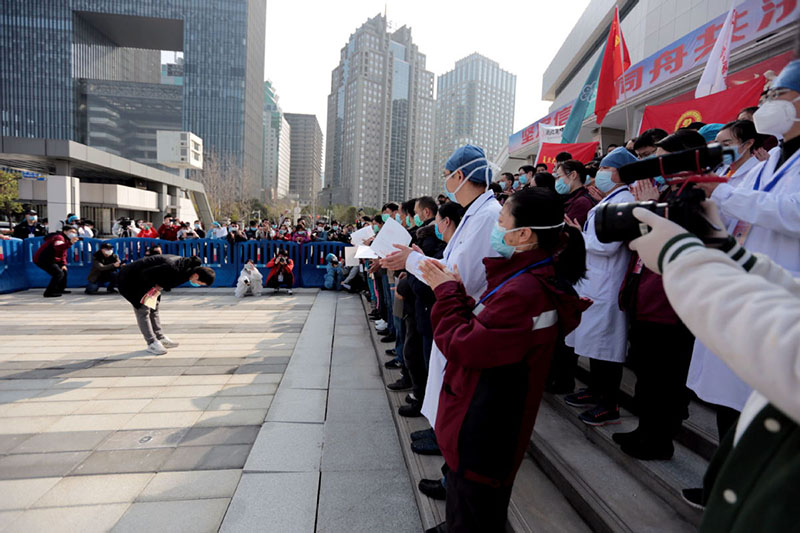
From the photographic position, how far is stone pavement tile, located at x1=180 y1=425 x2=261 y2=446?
356 cm

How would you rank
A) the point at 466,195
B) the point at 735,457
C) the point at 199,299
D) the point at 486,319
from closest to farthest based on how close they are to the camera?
the point at 735,457
the point at 486,319
the point at 466,195
the point at 199,299

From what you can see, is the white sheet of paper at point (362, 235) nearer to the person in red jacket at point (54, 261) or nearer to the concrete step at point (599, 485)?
the concrete step at point (599, 485)

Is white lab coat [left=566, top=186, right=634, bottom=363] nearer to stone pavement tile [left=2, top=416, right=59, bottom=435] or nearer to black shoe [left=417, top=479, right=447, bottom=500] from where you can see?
black shoe [left=417, top=479, right=447, bottom=500]

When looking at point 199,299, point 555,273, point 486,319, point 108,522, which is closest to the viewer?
point 486,319

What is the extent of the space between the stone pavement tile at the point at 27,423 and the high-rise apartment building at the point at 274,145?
144 m

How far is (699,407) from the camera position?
3170 millimetres

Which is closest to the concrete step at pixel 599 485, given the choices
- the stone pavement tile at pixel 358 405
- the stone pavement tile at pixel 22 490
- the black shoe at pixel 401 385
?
the stone pavement tile at pixel 358 405

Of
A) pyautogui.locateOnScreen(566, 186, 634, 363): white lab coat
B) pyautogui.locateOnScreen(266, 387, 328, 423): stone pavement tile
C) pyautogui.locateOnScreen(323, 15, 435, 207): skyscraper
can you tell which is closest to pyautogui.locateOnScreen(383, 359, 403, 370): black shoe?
pyautogui.locateOnScreen(266, 387, 328, 423): stone pavement tile

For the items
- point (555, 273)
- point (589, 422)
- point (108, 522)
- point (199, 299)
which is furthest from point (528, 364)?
point (199, 299)

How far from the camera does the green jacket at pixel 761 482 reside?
77cm

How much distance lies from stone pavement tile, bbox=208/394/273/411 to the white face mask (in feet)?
14.3

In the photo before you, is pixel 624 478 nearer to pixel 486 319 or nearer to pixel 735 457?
pixel 486 319

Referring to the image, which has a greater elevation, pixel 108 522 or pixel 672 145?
pixel 672 145

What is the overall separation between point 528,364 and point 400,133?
370ft
